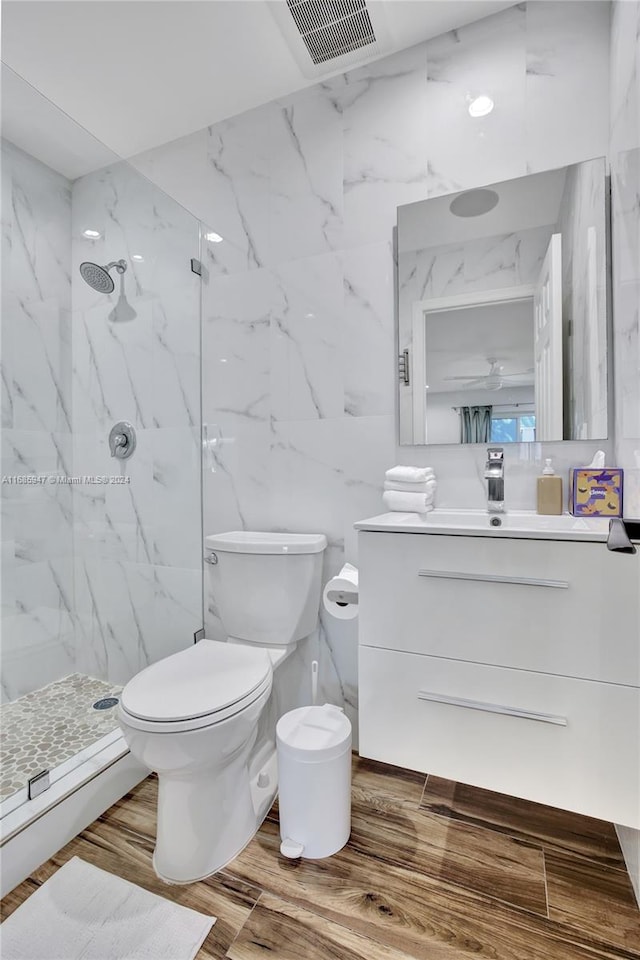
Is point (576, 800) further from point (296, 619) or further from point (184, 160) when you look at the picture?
point (184, 160)

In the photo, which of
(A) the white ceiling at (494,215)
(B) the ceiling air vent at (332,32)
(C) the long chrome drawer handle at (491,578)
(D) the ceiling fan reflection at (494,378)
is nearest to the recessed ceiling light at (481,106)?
(A) the white ceiling at (494,215)

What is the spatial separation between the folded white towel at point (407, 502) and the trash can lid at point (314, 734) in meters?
0.65

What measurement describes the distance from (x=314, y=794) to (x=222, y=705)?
362mm

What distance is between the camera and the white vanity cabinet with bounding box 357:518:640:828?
3.01 feet

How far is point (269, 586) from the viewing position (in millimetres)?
1489

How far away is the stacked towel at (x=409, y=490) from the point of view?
141cm

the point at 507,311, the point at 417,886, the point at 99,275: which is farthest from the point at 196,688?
the point at 99,275

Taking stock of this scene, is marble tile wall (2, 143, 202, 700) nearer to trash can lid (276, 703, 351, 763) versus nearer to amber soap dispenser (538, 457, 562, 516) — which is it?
trash can lid (276, 703, 351, 763)

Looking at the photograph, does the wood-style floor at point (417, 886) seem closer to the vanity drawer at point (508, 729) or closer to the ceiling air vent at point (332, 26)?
the vanity drawer at point (508, 729)

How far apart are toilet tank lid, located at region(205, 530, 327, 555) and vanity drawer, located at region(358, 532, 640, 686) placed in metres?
0.38

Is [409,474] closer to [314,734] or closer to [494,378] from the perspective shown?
[494,378]

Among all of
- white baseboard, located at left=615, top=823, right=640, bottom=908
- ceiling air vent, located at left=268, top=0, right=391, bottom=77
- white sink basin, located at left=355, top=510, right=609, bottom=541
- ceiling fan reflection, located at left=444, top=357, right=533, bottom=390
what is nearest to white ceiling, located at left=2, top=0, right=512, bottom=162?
ceiling air vent, located at left=268, top=0, right=391, bottom=77

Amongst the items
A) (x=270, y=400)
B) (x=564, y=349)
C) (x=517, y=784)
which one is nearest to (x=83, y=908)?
(x=517, y=784)

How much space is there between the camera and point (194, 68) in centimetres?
163
